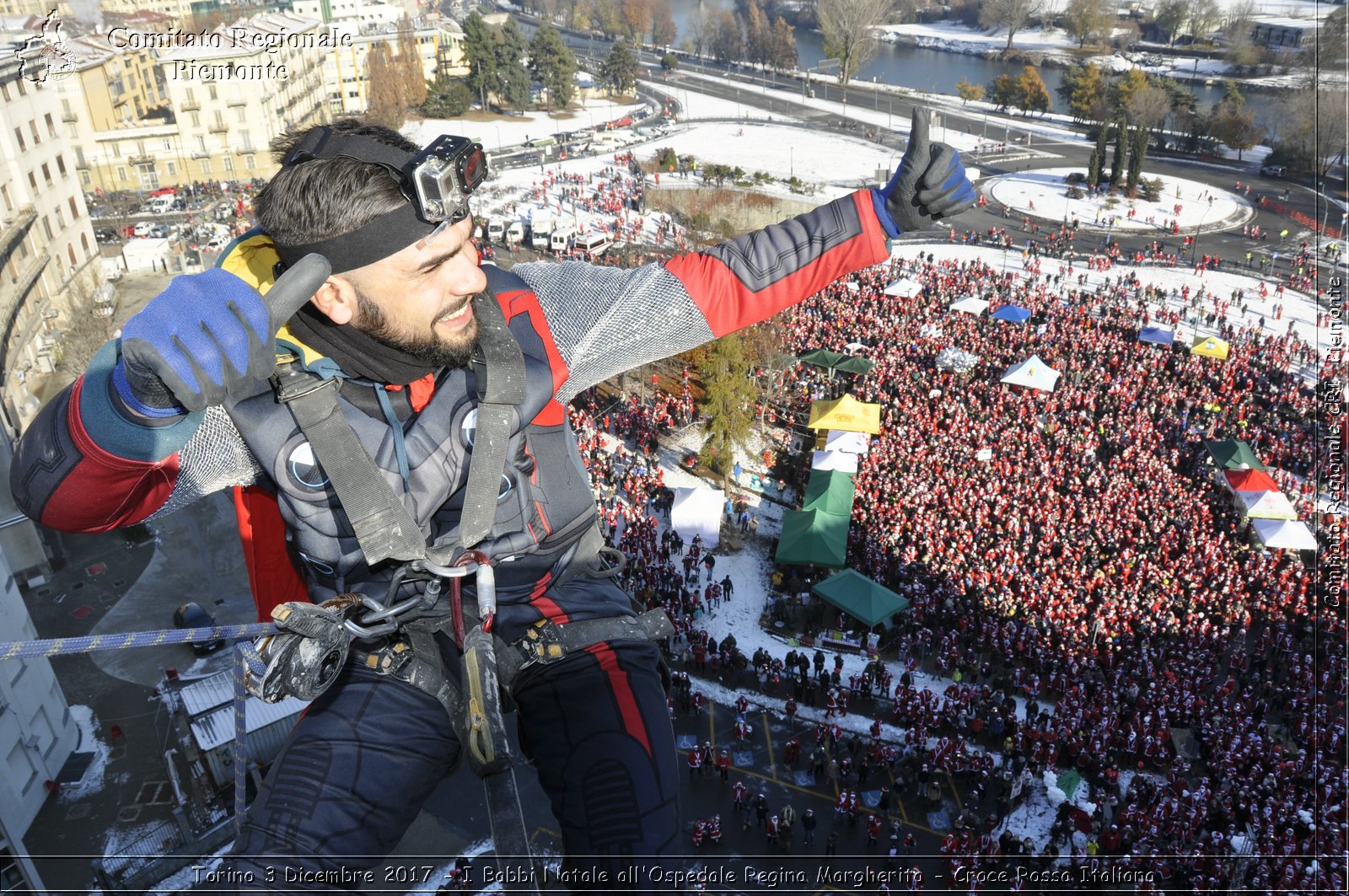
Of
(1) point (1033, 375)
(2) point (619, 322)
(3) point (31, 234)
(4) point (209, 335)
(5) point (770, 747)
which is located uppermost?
(4) point (209, 335)

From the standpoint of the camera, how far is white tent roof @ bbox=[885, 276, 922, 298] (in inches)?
1351

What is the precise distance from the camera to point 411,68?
215 feet

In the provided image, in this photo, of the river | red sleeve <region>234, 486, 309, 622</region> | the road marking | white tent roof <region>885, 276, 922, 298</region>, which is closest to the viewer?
red sleeve <region>234, 486, 309, 622</region>

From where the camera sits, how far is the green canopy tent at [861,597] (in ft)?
58.4

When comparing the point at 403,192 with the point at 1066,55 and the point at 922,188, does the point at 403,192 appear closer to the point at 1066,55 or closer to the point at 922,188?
the point at 922,188

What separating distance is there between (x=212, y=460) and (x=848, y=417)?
72.6ft

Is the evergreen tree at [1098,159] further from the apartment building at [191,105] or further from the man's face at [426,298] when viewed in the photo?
the man's face at [426,298]

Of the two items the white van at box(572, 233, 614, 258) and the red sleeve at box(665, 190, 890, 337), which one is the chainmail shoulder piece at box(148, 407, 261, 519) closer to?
the red sleeve at box(665, 190, 890, 337)

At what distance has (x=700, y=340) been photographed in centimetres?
367

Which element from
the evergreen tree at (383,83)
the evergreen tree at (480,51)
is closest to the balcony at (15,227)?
the evergreen tree at (383,83)

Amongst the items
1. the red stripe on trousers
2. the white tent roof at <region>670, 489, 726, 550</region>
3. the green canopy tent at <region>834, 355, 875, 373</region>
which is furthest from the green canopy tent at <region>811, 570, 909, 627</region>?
the red stripe on trousers

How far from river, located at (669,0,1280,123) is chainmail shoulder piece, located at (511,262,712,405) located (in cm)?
7998

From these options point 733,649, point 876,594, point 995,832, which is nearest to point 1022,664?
point 876,594

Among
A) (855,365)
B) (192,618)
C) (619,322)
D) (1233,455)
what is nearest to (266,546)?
(619,322)
